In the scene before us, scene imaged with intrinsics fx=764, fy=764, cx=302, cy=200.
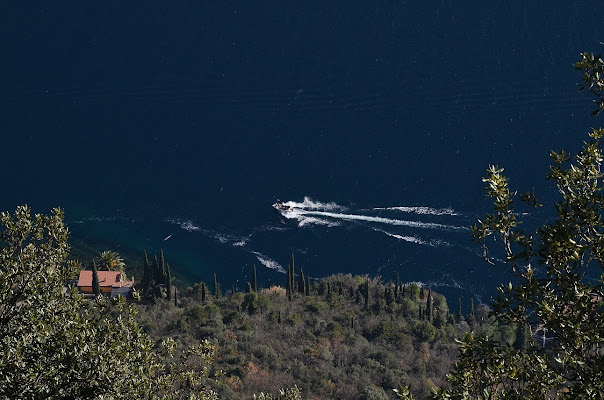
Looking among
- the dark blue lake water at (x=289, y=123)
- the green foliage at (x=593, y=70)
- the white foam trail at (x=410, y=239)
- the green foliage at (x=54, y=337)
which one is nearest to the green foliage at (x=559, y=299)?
the green foliage at (x=593, y=70)

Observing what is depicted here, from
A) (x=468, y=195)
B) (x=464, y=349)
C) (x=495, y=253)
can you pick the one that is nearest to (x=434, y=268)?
(x=495, y=253)

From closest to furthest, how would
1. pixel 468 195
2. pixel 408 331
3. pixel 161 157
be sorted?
pixel 408 331 < pixel 468 195 < pixel 161 157

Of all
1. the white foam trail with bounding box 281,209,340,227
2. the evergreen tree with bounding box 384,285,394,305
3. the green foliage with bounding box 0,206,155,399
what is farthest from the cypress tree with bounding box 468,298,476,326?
the green foliage with bounding box 0,206,155,399

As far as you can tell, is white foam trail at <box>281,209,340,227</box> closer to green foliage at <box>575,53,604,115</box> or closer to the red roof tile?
the red roof tile

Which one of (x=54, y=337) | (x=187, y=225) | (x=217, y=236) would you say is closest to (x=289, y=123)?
(x=187, y=225)

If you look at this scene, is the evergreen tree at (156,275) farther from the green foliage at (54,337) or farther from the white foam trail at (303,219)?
the green foliage at (54,337)

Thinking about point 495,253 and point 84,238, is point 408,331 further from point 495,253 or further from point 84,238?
point 84,238
